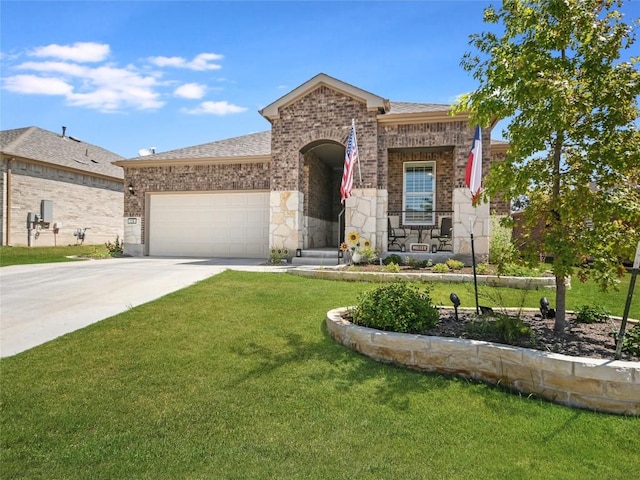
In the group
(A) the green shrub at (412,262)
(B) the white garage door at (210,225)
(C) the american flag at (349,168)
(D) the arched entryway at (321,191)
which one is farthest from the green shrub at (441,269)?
(B) the white garage door at (210,225)

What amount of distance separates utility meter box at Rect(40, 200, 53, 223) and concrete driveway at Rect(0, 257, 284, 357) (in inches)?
346

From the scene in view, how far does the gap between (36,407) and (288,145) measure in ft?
32.8

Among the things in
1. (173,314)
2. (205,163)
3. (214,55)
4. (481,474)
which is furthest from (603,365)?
(205,163)

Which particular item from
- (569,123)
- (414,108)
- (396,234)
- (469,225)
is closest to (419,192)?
(396,234)

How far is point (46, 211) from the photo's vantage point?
680 inches

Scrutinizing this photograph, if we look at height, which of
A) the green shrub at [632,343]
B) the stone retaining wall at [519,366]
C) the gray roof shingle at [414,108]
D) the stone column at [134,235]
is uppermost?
the gray roof shingle at [414,108]

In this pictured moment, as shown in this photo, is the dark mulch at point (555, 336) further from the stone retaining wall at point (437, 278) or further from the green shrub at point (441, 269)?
the green shrub at point (441, 269)

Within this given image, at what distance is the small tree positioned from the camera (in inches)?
148

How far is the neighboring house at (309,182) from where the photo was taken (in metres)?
11.2

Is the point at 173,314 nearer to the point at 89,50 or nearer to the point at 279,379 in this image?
the point at 279,379

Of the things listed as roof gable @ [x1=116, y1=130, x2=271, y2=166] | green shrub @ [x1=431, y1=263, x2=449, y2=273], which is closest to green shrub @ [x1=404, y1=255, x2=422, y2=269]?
green shrub @ [x1=431, y1=263, x2=449, y2=273]

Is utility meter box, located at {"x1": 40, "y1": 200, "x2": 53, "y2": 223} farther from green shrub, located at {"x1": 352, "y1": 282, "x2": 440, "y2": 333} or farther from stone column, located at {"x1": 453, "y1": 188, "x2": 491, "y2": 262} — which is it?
green shrub, located at {"x1": 352, "y1": 282, "x2": 440, "y2": 333}

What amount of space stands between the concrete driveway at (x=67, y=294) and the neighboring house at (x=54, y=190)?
27.8 ft

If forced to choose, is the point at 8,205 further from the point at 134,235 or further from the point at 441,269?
the point at 441,269
